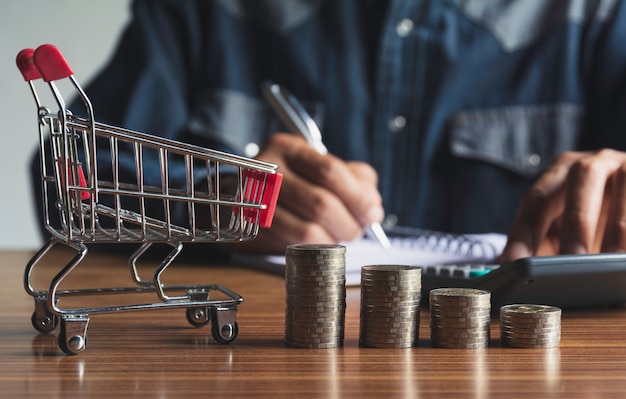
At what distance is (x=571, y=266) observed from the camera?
682 mm

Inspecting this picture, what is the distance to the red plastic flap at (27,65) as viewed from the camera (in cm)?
60

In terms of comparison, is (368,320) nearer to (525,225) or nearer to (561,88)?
(525,225)

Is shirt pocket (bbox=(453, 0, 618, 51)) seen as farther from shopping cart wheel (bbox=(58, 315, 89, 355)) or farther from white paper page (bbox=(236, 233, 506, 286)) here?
shopping cart wheel (bbox=(58, 315, 89, 355))

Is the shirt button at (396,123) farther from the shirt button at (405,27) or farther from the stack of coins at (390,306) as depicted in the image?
the stack of coins at (390,306)

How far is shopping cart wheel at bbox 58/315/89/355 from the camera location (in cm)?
56

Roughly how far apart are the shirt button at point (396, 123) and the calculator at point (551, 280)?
98 cm

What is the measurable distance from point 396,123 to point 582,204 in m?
0.80

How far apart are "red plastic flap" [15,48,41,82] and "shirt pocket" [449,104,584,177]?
4.03ft

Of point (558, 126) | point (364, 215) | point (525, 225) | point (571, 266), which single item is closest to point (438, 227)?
point (558, 126)

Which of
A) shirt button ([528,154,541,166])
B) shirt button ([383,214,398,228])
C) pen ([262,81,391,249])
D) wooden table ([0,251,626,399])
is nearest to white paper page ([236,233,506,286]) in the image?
pen ([262,81,391,249])

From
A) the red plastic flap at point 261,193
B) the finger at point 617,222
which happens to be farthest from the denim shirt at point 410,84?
the red plastic flap at point 261,193

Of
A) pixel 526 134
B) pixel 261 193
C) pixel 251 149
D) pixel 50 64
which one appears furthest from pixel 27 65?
pixel 526 134

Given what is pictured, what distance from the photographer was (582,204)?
95cm

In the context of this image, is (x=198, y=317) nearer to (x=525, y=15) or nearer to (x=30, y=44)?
(x=525, y=15)
